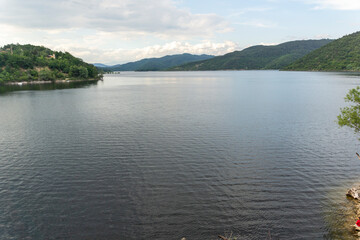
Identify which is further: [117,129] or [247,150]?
[117,129]

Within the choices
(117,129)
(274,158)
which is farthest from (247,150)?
(117,129)

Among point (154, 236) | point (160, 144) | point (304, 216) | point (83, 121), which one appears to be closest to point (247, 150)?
point (160, 144)

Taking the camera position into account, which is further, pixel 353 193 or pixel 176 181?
pixel 176 181

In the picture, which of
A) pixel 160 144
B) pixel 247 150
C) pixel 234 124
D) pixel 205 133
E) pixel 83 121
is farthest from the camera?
pixel 83 121

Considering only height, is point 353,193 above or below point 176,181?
below

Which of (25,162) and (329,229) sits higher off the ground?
(25,162)

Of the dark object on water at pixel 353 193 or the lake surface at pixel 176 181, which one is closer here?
the lake surface at pixel 176 181

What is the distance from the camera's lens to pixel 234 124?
6009cm

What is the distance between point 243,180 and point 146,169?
1367 cm

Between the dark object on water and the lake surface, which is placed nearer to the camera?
the lake surface

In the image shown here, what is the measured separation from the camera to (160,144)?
44438 mm

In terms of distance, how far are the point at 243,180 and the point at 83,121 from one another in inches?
1952

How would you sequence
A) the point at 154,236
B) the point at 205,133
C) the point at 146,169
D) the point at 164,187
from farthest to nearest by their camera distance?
the point at 205,133 < the point at 146,169 < the point at 164,187 < the point at 154,236

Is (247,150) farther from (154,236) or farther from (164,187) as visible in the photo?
(154,236)
